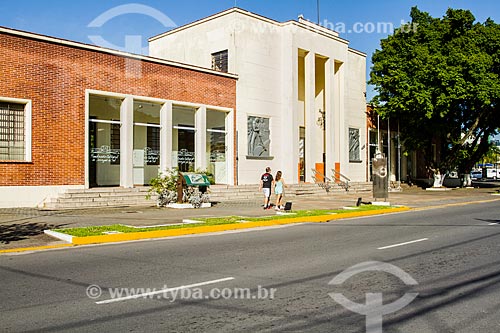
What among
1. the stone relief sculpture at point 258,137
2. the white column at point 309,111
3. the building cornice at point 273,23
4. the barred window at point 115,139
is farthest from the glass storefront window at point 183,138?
the white column at point 309,111

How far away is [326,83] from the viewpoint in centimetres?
3344

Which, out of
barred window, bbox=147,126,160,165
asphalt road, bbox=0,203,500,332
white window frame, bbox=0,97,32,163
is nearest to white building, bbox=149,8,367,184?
barred window, bbox=147,126,160,165

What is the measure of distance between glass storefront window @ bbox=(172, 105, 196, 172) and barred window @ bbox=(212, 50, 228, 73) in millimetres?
4270

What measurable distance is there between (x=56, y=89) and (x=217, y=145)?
31.4ft

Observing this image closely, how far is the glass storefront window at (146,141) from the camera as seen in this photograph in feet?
77.2

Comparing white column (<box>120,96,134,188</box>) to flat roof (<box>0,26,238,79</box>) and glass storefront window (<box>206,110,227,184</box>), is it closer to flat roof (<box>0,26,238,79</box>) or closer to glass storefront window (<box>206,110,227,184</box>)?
flat roof (<box>0,26,238,79</box>)

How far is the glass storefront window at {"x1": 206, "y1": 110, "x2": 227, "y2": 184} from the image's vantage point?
26.7 meters

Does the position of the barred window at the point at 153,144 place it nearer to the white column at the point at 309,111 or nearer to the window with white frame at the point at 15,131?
the window with white frame at the point at 15,131

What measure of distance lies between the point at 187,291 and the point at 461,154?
40593 mm

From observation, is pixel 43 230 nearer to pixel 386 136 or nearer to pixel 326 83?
pixel 326 83

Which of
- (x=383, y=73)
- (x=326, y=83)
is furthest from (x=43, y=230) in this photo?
(x=383, y=73)

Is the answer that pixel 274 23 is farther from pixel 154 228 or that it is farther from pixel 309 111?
pixel 154 228

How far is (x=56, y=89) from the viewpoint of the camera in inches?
785

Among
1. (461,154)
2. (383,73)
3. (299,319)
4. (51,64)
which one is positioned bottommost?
(299,319)
